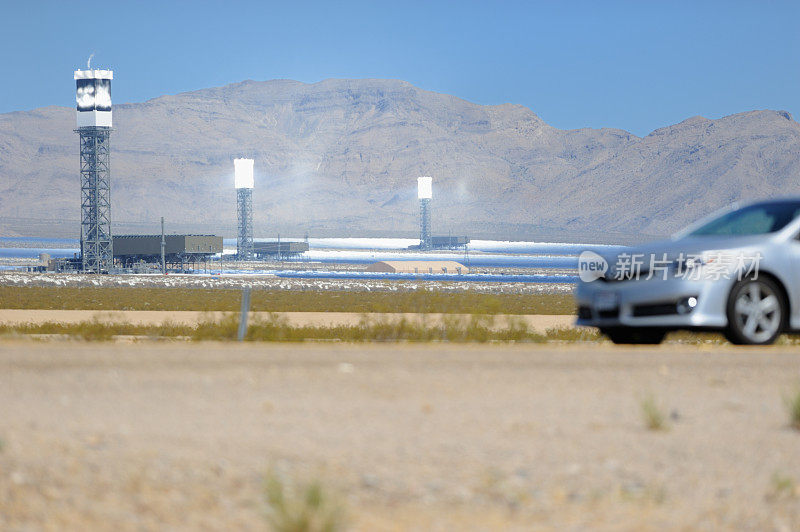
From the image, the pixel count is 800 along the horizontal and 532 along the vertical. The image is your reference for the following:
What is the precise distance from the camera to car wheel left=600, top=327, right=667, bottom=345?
12573mm

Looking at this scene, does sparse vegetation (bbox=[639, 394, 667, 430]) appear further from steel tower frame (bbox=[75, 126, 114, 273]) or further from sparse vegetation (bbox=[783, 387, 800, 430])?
steel tower frame (bbox=[75, 126, 114, 273])

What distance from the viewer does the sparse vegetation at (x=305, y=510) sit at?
19.2 ft

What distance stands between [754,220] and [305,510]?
885cm

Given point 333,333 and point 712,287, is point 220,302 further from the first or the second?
point 712,287

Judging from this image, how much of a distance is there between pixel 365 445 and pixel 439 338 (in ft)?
41.8

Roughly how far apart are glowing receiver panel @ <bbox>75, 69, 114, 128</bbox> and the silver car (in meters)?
87.2

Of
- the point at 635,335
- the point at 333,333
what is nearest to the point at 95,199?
the point at 333,333

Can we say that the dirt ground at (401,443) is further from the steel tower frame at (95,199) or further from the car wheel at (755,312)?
the steel tower frame at (95,199)

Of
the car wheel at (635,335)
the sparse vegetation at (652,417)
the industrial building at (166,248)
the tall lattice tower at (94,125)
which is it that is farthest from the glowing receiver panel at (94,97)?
the sparse vegetation at (652,417)

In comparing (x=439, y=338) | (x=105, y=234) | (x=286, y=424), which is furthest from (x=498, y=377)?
(x=105, y=234)

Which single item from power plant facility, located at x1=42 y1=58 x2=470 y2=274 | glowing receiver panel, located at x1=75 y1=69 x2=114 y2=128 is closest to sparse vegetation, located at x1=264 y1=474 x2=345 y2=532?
power plant facility, located at x1=42 y1=58 x2=470 y2=274

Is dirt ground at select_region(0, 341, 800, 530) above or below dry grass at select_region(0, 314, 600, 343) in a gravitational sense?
above

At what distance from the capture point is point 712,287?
11.5m

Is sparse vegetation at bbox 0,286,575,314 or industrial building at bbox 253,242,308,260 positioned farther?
industrial building at bbox 253,242,308,260
